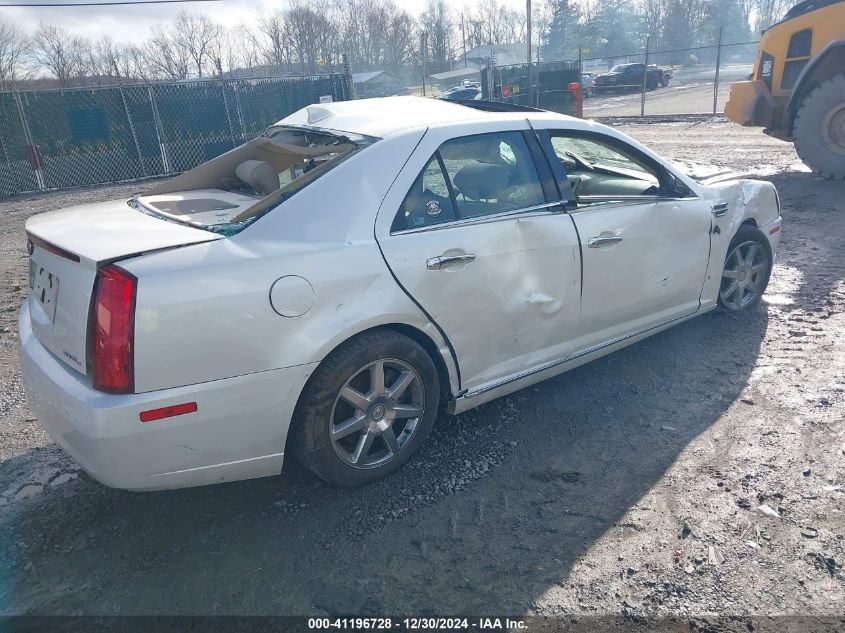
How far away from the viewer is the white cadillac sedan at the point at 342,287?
2480 mm

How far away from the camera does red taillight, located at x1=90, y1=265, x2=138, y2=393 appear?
2.39m

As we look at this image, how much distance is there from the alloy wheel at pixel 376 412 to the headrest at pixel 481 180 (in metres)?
0.98

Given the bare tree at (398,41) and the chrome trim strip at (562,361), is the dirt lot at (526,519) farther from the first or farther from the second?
the bare tree at (398,41)

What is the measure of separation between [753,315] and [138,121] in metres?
14.5

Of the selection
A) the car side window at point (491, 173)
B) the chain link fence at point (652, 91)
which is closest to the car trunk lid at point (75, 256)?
the car side window at point (491, 173)

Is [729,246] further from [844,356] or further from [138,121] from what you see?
[138,121]

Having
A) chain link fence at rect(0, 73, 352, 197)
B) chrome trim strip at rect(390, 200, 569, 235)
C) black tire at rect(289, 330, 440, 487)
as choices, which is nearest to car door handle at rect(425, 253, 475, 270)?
chrome trim strip at rect(390, 200, 569, 235)

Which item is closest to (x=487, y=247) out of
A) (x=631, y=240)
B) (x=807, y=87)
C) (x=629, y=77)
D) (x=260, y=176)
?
(x=631, y=240)

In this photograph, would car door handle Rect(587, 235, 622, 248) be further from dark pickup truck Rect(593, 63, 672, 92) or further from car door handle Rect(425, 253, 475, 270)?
dark pickup truck Rect(593, 63, 672, 92)

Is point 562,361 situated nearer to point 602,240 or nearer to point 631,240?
point 602,240

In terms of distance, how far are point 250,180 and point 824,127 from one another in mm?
8655

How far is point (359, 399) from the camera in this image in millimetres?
2939

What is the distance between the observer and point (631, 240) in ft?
12.5

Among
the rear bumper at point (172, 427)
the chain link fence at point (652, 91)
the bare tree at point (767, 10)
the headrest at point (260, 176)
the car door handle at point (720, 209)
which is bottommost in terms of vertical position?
the chain link fence at point (652, 91)
